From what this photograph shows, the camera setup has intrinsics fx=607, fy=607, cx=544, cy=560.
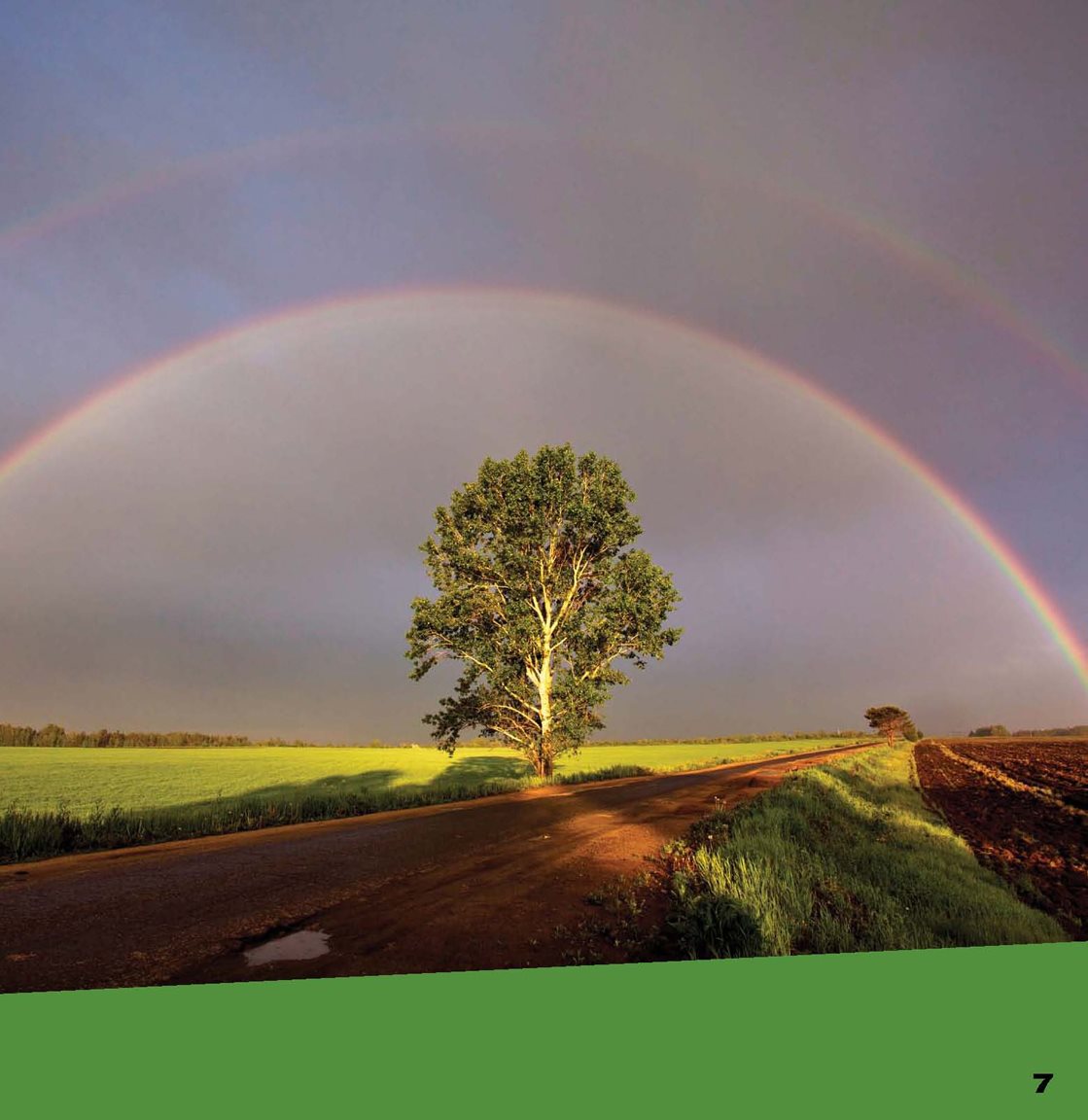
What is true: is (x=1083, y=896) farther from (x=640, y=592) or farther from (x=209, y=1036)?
(x=640, y=592)

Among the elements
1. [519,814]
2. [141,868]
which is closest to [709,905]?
[141,868]

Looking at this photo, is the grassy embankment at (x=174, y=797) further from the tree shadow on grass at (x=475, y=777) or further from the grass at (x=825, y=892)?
the grass at (x=825, y=892)

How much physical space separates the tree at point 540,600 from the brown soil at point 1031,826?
14.4 m

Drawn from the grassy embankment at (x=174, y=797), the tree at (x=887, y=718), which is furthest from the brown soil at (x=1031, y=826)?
the tree at (x=887, y=718)

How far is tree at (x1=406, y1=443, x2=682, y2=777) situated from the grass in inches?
594

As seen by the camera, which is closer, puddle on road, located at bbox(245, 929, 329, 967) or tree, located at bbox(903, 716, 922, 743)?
puddle on road, located at bbox(245, 929, 329, 967)

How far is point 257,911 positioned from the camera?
21.9ft

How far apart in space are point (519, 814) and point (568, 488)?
19.6 m

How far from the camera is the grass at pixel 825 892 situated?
6387 mm

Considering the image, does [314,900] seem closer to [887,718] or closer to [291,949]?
[291,949]

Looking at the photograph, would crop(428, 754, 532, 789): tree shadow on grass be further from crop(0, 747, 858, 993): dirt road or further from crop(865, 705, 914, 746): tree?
crop(865, 705, 914, 746): tree

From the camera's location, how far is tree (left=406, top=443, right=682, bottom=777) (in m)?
29.6

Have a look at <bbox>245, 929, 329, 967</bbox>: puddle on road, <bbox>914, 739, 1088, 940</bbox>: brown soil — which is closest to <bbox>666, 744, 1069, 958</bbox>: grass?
<bbox>914, 739, 1088, 940</bbox>: brown soil

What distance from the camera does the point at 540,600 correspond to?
103ft
